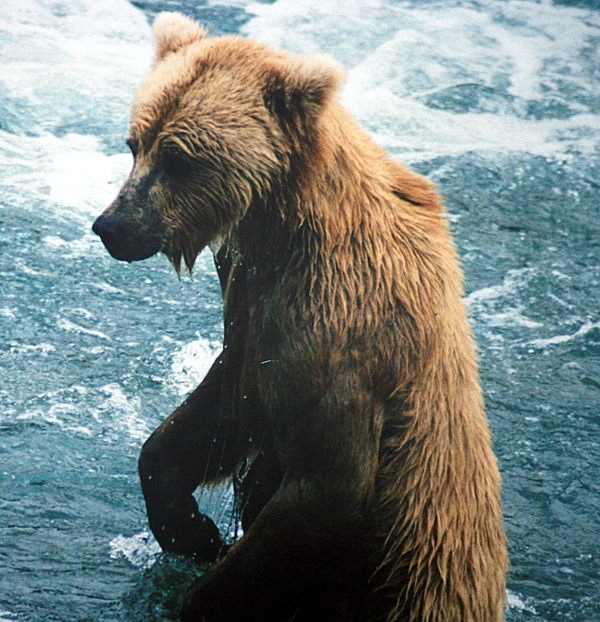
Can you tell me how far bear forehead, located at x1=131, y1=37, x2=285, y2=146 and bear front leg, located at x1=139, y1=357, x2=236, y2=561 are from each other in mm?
873

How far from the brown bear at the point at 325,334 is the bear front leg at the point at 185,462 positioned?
25 cm

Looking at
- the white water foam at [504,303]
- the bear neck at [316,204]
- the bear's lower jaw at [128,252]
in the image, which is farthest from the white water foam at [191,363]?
the bear neck at [316,204]

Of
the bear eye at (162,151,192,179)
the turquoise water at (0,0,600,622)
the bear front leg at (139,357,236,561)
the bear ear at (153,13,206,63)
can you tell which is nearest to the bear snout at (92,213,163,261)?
→ the bear eye at (162,151,192,179)

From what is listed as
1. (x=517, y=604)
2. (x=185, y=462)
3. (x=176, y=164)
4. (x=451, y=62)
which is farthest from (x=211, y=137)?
(x=451, y=62)

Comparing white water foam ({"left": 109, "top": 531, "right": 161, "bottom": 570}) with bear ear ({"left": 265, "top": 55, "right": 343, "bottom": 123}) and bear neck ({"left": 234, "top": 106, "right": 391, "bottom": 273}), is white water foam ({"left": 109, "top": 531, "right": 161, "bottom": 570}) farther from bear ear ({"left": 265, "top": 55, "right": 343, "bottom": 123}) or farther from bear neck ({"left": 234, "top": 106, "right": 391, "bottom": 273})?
bear ear ({"left": 265, "top": 55, "right": 343, "bottom": 123})

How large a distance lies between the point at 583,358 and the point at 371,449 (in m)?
2.71

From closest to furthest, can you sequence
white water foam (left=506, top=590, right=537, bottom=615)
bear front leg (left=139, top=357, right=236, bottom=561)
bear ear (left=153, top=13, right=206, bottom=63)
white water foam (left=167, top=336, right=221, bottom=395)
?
1. bear ear (left=153, top=13, right=206, bottom=63)
2. bear front leg (left=139, top=357, right=236, bottom=561)
3. white water foam (left=506, top=590, right=537, bottom=615)
4. white water foam (left=167, top=336, right=221, bottom=395)

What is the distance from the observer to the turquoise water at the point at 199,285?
393cm

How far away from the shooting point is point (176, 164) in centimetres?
312

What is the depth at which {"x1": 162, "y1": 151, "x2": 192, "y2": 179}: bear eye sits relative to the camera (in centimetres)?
308

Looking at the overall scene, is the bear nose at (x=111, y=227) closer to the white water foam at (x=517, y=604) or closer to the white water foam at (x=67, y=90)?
the white water foam at (x=517, y=604)

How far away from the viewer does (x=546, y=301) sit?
603 centimetres

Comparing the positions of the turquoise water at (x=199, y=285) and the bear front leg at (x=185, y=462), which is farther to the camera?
the turquoise water at (x=199, y=285)

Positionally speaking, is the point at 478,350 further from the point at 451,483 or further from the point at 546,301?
the point at 451,483
